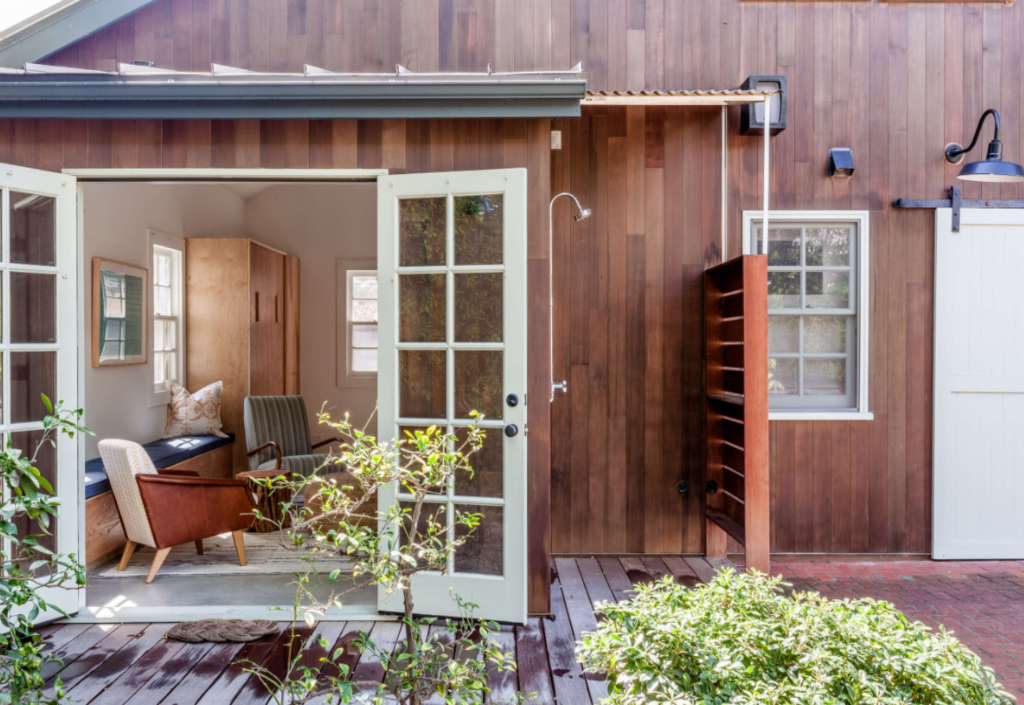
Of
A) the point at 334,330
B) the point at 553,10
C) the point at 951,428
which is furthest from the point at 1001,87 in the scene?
the point at 334,330

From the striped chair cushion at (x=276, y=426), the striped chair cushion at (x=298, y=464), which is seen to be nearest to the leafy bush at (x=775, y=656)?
the striped chair cushion at (x=298, y=464)

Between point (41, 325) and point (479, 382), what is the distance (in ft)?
6.86

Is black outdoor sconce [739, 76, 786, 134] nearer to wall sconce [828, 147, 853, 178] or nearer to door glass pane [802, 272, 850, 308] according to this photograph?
wall sconce [828, 147, 853, 178]

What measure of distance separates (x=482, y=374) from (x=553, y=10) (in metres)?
2.55

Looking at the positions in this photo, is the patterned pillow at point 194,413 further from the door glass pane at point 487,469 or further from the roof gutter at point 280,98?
the door glass pane at point 487,469

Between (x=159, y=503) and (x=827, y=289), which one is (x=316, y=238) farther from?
(x=827, y=289)

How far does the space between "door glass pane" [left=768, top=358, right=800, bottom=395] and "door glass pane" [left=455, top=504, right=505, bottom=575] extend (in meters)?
2.11

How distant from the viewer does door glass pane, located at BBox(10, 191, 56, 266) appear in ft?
10.3

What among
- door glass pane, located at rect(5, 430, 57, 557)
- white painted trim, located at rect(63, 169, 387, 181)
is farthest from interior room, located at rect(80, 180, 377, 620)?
door glass pane, located at rect(5, 430, 57, 557)

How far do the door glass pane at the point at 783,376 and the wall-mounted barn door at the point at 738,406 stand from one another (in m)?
0.41

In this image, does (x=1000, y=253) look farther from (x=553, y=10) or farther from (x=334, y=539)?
(x=334, y=539)

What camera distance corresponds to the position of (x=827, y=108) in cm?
423

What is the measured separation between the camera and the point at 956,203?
420cm

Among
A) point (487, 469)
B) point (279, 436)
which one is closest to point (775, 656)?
point (487, 469)
